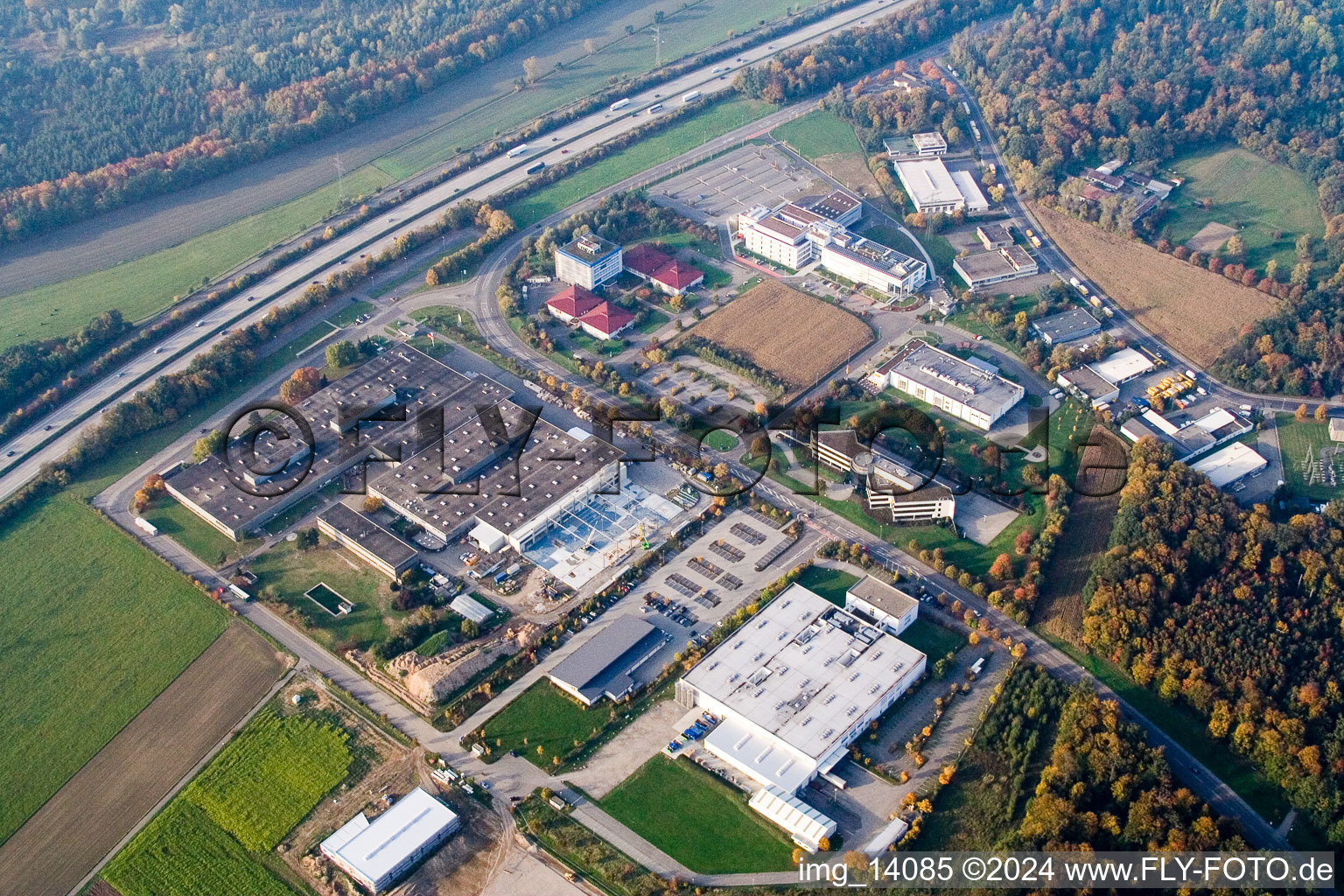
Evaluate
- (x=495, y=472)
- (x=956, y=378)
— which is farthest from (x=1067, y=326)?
(x=495, y=472)

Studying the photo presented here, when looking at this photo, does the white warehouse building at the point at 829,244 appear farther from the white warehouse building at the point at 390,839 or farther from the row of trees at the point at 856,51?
the white warehouse building at the point at 390,839

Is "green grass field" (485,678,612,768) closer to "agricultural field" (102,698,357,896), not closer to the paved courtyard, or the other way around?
"agricultural field" (102,698,357,896)

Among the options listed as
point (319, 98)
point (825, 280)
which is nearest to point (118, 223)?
point (319, 98)

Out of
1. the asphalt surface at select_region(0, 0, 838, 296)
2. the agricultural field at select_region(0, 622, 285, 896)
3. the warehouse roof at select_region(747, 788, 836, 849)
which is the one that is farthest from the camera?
the asphalt surface at select_region(0, 0, 838, 296)

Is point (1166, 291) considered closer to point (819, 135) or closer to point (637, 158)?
point (819, 135)

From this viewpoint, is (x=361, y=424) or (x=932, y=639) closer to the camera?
(x=932, y=639)

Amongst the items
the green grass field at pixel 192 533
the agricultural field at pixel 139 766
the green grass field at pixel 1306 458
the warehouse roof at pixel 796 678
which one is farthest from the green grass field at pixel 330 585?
the green grass field at pixel 1306 458

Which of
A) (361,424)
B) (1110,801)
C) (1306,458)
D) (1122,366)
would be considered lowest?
(1110,801)

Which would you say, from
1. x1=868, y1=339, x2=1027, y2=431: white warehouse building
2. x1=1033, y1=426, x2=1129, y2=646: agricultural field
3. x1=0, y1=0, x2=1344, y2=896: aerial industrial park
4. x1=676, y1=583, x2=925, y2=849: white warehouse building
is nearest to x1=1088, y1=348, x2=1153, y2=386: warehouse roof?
x1=0, y1=0, x2=1344, y2=896: aerial industrial park
